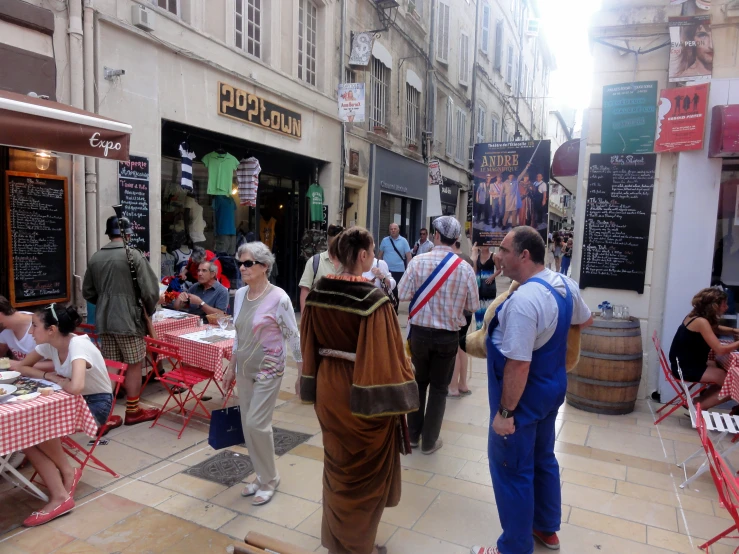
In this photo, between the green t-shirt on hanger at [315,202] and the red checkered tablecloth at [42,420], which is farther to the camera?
the green t-shirt on hanger at [315,202]

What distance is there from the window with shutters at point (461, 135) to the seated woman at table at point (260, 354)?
52.0 feet

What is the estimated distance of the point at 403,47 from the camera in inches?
544

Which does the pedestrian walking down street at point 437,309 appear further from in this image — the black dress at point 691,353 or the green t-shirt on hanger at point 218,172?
the green t-shirt on hanger at point 218,172

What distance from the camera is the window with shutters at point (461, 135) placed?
18.3 metres

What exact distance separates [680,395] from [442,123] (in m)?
13.6

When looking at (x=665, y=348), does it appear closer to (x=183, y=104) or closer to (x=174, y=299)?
(x=174, y=299)

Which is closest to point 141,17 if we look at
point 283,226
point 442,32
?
point 283,226

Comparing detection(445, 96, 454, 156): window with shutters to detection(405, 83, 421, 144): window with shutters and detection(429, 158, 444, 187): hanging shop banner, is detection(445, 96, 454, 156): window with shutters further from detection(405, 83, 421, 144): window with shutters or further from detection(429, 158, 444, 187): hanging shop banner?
detection(405, 83, 421, 144): window with shutters

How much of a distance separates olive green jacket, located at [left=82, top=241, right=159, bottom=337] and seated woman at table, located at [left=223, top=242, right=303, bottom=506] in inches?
71.9

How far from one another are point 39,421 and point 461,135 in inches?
692

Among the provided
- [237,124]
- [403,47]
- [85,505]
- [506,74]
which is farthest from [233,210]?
[506,74]

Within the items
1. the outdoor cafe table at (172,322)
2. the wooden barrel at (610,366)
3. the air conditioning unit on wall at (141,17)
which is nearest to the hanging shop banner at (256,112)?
the air conditioning unit on wall at (141,17)

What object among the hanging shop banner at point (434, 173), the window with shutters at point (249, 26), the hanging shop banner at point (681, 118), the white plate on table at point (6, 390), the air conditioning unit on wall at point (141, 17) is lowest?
the white plate on table at point (6, 390)

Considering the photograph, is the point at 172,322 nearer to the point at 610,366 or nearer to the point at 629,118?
the point at 610,366
